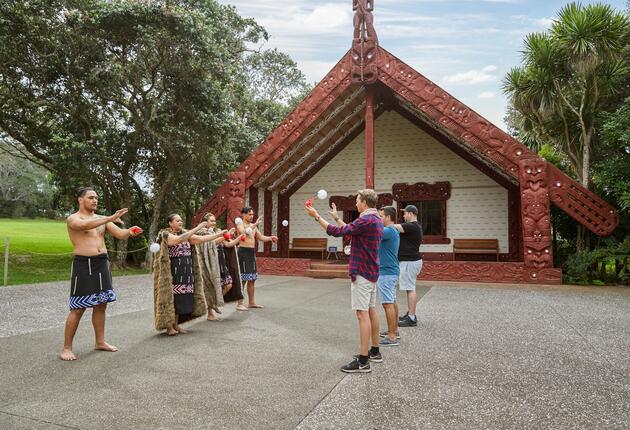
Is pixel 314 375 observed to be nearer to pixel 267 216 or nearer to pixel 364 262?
pixel 364 262

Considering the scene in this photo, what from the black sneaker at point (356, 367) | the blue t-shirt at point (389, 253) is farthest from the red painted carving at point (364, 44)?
the black sneaker at point (356, 367)

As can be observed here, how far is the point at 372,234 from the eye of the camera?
3984 millimetres

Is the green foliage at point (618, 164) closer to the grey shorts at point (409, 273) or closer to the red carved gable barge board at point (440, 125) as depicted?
the red carved gable barge board at point (440, 125)

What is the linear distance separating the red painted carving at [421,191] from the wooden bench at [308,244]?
314 centimetres

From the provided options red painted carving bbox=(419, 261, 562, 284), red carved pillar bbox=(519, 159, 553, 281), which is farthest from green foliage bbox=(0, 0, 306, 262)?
red carved pillar bbox=(519, 159, 553, 281)

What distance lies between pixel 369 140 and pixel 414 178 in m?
3.67

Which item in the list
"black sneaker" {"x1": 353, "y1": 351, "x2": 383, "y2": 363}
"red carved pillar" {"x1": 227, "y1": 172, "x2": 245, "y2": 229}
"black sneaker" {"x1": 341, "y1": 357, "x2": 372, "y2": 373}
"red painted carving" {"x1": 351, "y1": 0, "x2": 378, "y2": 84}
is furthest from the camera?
"red carved pillar" {"x1": 227, "y1": 172, "x2": 245, "y2": 229}

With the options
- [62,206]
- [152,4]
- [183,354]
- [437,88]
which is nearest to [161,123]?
[152,4]

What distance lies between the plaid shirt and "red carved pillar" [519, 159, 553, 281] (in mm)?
8092

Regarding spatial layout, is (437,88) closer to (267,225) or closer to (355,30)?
(355,30)

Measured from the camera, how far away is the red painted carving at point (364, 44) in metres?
12.1

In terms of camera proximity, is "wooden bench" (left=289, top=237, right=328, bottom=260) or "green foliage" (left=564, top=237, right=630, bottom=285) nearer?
"green foliage" (left=564, top=237, right=630, bottom=285)

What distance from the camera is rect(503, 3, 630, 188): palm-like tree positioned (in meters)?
11.1

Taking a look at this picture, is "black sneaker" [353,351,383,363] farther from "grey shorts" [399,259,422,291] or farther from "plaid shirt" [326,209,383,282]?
"grey shorts" [399,259,422,291]
